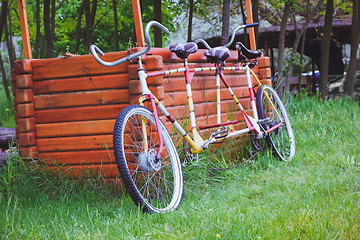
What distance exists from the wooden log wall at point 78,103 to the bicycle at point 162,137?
0.20 meters

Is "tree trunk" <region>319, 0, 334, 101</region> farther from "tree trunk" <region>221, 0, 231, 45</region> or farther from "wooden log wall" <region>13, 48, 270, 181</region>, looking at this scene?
"wooden log wall" <region>13, 48, 270, 181</region>

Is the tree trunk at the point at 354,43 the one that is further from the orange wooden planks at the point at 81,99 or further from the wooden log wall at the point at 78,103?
the orange wooden planks at the point at 81,99

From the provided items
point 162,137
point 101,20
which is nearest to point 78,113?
point 162,137

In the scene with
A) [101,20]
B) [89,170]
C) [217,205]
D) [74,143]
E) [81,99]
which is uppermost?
[101,20]

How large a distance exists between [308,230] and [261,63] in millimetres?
3283

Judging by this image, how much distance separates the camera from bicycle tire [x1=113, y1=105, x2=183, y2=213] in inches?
113

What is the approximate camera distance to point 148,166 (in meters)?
3.07

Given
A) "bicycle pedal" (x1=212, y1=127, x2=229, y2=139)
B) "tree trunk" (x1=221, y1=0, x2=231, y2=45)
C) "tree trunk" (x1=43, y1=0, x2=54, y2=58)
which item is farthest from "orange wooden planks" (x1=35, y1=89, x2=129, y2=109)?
"tree trunk" (x1=43, y1=0, x2=54, y2=58)

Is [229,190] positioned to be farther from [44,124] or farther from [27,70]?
[27,70]

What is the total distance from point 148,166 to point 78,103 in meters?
1.16

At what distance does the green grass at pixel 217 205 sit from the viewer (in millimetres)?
2668

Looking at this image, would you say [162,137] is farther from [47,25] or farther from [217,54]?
[47,25]

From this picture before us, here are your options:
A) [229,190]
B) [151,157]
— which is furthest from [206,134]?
[151,157]

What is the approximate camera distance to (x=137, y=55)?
321cm
